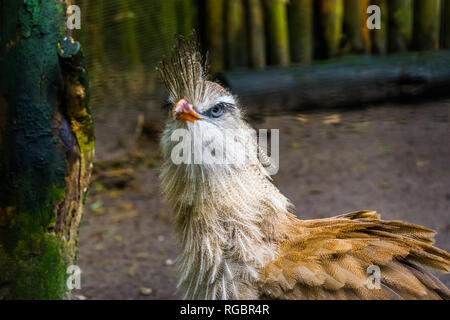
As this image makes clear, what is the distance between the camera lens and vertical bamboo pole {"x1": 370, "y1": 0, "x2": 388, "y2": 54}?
495 centimetres

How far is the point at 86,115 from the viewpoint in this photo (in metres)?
2.36

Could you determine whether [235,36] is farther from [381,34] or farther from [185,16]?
[381,34]

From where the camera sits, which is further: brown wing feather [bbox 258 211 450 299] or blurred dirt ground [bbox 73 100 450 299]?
blurred dirt ground [bbox 73 100 450 299]

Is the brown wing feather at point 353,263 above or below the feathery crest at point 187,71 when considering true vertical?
below

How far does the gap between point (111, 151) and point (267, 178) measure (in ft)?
10.7

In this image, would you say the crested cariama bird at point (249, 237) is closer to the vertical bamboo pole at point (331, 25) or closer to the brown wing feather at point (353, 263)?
the brown wing feather at point (353, 263)

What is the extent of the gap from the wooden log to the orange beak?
3.04m

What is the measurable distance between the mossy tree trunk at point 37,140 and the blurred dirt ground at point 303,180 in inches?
39.9

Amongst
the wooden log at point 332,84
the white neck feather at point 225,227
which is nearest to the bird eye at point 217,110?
the white neck feather at point 225,227

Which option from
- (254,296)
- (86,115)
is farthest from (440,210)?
(86,115)

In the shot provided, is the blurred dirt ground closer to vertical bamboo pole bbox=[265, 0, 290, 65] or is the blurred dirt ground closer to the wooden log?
the wooden log

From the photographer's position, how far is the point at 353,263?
1.94 meters

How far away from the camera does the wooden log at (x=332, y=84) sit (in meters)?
4.84

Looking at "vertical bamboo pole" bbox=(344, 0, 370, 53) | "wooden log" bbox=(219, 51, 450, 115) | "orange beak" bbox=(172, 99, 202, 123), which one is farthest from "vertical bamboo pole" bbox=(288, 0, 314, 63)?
"orange beak" bbox=(172, 99, 202, 123)
